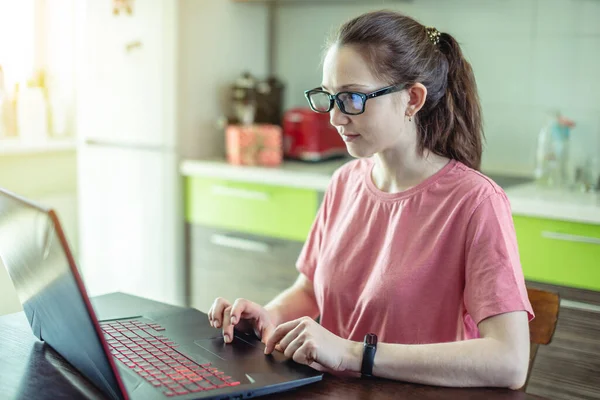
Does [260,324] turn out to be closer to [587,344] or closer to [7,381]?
[7,381]

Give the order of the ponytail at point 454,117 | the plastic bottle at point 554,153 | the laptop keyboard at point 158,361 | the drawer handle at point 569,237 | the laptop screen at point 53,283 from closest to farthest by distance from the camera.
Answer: the laptop screen at point 53,283, the laptop keyboard at point 158,361, the ponytail at point 454,117, the drawer handle at point 569,237, the plastic bottle at point 554,153

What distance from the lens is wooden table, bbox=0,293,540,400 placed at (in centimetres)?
99

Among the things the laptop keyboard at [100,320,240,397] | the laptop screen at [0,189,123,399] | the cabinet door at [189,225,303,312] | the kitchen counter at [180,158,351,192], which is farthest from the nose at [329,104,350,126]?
the cabinet door at [189,225,303,312]

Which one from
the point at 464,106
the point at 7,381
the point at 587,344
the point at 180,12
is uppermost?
the point at 180,12

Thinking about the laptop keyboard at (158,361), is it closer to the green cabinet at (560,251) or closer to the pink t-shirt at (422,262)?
the pink t-shirt at (422,262)

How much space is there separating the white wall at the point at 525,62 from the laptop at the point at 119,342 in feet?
5.87

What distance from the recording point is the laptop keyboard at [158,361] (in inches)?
38.4

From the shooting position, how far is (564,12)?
262 centimetres

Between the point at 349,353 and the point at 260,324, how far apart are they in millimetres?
245

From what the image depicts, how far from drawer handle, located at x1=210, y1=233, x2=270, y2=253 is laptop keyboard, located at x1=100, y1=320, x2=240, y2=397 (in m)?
1.57

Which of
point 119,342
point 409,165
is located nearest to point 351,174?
point 409,165

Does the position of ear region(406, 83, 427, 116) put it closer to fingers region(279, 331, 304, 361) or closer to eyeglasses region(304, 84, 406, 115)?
eyeglasses region(304, 84, 406, 115)

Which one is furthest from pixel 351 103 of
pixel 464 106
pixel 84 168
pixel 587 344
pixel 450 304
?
pixel 84 168

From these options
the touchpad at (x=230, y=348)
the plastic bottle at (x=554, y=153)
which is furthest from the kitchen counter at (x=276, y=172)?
the touchpad at (x=230, y=348)
